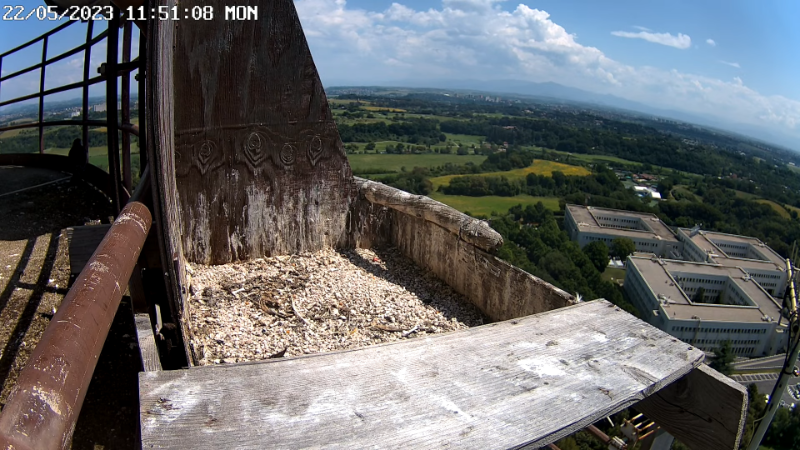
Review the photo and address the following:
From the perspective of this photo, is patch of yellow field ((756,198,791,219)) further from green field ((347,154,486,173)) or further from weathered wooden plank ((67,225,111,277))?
weathered wooden plank ((67,225,111,277))

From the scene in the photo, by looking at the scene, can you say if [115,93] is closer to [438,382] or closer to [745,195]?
[438,382]

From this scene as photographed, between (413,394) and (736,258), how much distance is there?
4757 centimetres

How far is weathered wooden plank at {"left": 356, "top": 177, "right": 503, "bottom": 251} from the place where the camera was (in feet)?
13.1

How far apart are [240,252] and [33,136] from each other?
568cm

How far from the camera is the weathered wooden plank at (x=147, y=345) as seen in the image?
1913 millimetres

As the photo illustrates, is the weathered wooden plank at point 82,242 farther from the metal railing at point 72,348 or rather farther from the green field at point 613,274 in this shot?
the green field at point 613,274

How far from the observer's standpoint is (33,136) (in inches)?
301

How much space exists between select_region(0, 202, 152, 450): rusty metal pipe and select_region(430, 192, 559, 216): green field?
3887 cm

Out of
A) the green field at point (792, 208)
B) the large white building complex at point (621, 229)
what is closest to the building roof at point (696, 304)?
the large white building complex at point (621, 229)

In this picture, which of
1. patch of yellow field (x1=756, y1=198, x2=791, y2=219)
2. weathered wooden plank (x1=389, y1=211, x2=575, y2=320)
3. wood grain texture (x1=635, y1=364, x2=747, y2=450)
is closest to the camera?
wood grain texture (x1=635, y1=364, x2=747, y2=450)

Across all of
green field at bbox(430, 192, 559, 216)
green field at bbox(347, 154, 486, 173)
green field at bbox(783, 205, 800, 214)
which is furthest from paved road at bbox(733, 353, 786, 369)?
green field at bbox(783, 205, 800, 214)

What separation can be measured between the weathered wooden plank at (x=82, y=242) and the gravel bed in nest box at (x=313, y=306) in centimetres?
72

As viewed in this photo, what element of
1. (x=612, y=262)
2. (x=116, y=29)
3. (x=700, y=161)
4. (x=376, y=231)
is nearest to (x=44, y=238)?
(x=116, y=29)

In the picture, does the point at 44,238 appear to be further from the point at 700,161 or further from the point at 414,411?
the point at 700,161
